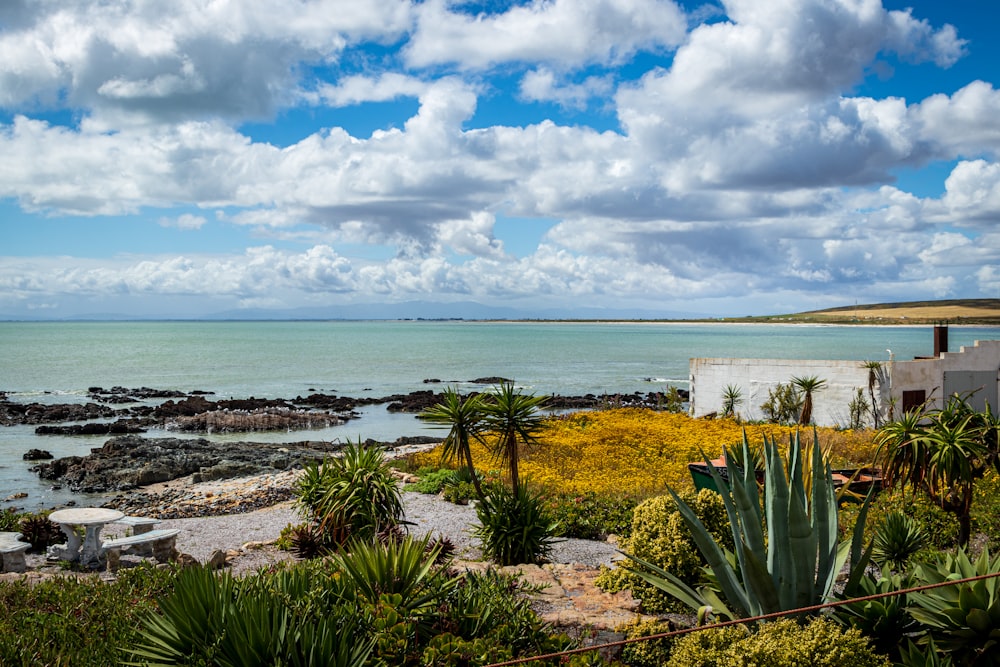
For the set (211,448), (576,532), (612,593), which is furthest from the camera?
(211,448)

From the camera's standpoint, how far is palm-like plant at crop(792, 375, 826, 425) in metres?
25.7

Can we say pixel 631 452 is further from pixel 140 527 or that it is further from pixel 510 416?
pixel 140 527

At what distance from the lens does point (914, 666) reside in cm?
514

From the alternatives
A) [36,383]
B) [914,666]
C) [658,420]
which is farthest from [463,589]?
[36,383]

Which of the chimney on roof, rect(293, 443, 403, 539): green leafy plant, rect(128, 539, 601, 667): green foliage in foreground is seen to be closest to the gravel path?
rect(293, 443, 403, 539): green leafy plant

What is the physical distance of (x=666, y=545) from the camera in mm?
7941

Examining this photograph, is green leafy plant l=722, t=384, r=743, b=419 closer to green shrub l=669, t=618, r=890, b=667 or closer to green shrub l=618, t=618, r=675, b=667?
green shrub l=618, t=618, r=675, b=667

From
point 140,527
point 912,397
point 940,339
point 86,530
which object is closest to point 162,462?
point 140,527

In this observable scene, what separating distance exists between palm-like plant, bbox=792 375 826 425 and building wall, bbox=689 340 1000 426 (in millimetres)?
202

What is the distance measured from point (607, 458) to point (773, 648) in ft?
46.5

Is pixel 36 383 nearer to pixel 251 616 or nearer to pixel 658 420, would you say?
pixel 658 420

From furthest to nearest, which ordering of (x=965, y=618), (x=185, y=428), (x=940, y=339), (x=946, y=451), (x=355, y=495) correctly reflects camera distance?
(x=185, y=428), (x=940, y=339), (x=355, y=495), (x=946, y=451), (x=965, y=618)

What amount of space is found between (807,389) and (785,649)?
2252cm

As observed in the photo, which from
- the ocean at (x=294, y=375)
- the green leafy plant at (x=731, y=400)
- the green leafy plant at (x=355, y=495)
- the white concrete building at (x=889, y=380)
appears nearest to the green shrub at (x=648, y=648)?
the green leafy plant at (x=355, y=495)
